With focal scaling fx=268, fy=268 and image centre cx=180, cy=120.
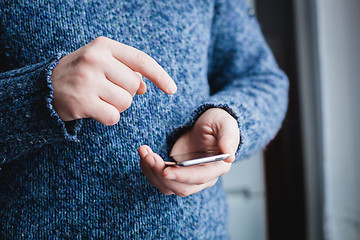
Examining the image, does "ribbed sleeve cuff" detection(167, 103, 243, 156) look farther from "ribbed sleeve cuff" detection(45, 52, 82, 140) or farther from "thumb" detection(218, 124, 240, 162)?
"ribbed sleeve cuff" detection(45, 52, 82, 140)

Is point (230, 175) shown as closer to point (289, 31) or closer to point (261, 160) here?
point (261, 160)

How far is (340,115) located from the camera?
0.80m

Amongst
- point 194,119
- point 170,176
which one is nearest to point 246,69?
point 194,119

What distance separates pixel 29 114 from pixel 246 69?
396 millimetres

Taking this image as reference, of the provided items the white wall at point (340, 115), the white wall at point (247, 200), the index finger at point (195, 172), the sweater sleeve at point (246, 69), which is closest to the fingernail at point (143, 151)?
the index finger at point (195, 172)

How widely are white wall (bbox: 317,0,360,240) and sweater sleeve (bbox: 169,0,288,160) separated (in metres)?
0.36

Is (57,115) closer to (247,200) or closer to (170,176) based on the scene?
(170,176)

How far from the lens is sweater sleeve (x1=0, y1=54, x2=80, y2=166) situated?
0.29 meters

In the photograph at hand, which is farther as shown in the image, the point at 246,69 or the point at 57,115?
the point at 246,69

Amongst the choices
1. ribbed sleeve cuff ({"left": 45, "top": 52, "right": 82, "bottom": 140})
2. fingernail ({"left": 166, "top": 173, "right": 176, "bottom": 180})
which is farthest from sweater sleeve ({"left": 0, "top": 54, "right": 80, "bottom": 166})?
fingernail ({"left": 166, "top": 173, "right": 176, "bottom": 180})

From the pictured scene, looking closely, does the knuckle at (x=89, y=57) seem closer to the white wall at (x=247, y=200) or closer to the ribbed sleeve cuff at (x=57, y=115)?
the ribbed sleeve cuff at (x=57, y=115)

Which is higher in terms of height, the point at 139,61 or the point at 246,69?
the point at 246,69

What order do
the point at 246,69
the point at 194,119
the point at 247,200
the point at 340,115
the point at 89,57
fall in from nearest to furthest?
the point at 89,57 → the point at 194,119 → the point at 246,69 → the point at 340,115 → the point at 247,200

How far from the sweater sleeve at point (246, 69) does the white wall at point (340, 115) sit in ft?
1.17
